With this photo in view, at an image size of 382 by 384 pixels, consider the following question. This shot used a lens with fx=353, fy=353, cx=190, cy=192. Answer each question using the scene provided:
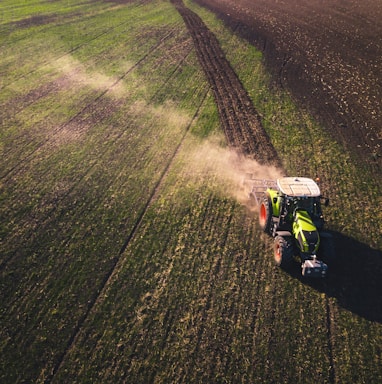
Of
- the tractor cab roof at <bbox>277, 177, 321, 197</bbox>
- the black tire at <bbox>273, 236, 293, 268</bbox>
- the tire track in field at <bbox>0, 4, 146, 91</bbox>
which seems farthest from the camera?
the tire track in field at <bbox>0, 4, 146, 91</bbox>

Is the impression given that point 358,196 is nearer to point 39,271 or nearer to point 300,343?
point 300,343

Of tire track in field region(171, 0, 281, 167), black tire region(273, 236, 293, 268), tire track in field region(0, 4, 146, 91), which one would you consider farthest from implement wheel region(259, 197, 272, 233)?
tire track in field region(0, 4, 146, 91)

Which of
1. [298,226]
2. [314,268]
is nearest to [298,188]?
[298,226]

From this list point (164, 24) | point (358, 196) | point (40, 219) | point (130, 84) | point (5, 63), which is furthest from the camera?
point (164, 24)

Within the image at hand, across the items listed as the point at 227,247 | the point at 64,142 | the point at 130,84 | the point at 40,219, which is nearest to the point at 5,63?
the point at 130,84

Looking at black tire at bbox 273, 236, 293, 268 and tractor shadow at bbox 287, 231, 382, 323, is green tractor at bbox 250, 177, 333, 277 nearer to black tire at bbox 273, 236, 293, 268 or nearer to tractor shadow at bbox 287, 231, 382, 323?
black tire at bbox 273, 236, 293, 268

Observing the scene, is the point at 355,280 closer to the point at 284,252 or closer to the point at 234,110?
the point at 284,252

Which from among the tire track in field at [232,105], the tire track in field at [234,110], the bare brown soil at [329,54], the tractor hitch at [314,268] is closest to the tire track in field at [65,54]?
the tire track in field at [232,105]
